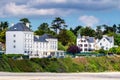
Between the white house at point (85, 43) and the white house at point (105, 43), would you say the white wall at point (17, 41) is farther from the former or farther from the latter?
the white house at point (105, 43)

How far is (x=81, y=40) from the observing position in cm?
15225

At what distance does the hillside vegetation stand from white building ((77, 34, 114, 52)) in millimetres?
61591

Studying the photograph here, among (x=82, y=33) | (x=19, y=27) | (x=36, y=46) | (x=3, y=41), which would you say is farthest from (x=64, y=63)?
(x=82, y=33)

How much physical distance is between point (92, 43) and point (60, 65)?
251 ft

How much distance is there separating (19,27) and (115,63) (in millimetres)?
31779

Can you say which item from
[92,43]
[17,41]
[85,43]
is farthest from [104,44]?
[17,41]

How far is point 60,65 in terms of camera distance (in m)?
77.3

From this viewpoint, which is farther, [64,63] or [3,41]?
[3,41]

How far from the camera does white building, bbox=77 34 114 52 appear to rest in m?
152

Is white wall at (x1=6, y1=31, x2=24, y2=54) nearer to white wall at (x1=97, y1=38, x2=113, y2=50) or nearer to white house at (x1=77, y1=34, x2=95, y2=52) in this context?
white house at (x1=77, y1=34, x2=95, y2=52)

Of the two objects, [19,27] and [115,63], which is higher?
[19,27]

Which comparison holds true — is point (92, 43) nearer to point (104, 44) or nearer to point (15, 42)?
point (104, 44)

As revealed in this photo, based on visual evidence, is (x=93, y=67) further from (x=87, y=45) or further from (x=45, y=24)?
(x=45, y=24)

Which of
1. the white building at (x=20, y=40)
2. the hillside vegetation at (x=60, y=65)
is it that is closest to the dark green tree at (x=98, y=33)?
the white building at (x=20, y=40)
